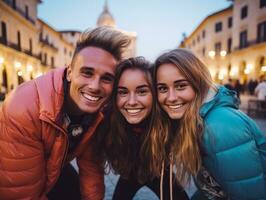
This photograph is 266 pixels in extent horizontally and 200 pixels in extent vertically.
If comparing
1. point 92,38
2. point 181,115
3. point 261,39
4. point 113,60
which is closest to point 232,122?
point 181,115

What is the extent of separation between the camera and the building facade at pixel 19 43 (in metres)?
22.9

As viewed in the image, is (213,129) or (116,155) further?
(116,155)

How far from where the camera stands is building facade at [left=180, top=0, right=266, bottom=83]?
2448 cm

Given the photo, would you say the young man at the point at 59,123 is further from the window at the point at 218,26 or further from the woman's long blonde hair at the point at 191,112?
the window at the point at 218,26

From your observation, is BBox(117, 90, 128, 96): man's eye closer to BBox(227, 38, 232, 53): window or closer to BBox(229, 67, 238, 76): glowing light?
BBox(229, 67, 238, 76): glowing light

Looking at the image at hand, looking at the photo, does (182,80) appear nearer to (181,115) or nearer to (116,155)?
(181,115)

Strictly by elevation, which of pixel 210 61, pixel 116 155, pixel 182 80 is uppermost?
pixel 210 61

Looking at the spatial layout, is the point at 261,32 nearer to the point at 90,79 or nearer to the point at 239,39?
the point at 239,39

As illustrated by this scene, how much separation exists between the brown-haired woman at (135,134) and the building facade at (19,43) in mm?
18209

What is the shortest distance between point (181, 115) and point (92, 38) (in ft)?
3.76

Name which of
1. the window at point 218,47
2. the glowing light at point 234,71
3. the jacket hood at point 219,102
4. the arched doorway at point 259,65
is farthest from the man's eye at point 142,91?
the window at point 218,47

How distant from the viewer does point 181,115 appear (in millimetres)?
2256

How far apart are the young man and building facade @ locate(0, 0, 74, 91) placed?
18.2 metres

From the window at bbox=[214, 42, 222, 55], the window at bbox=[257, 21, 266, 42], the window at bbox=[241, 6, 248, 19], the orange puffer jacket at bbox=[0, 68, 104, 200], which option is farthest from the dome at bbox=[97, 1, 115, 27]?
the orange puffer jacket at bbox=[0, 68, 104, 200]
